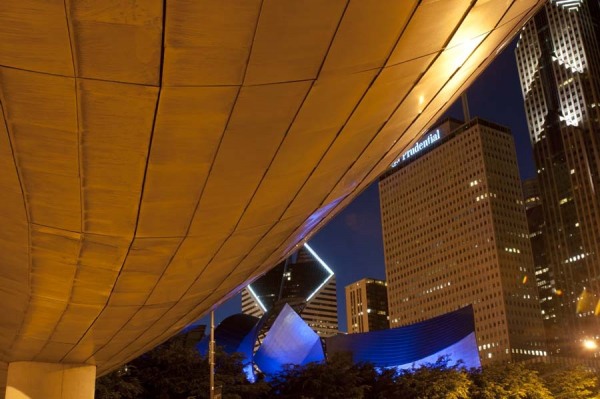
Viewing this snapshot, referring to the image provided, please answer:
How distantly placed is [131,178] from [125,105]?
1.38 meters

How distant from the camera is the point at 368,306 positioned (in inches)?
7042

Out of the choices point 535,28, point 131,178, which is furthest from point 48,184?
point 535,28

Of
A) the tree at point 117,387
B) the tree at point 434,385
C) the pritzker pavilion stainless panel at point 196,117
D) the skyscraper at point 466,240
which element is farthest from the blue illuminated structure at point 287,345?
the skyscraper at point 466,240

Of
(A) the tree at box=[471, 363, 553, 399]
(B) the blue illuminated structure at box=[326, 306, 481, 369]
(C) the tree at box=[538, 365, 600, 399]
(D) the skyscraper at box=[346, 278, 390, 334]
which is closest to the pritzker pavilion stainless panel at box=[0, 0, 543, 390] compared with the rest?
(A) the tree at box=[471, 363, 553, 399]

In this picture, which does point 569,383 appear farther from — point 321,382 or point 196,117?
point 196,117

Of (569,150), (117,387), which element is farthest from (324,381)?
(569,150)

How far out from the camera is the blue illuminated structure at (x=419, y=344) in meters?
39.0

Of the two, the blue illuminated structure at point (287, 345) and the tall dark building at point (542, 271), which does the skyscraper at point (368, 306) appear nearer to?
the tall dark building at point (542, 271)

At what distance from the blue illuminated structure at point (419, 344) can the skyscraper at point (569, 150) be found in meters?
88.2

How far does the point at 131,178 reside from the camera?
639 cm

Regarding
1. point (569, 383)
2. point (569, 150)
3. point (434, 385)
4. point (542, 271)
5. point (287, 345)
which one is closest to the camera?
point (434, 385)

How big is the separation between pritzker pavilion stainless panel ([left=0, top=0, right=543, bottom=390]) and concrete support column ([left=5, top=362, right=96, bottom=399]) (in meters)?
5.34

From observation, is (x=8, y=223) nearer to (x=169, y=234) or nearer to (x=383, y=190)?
(x=169, y=234)

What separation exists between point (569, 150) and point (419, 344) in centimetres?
10311
